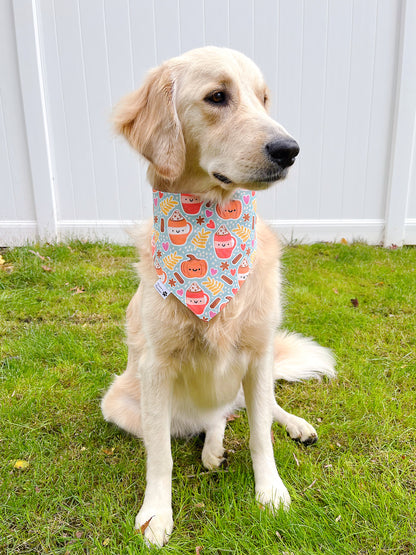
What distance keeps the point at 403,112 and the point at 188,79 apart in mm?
3308

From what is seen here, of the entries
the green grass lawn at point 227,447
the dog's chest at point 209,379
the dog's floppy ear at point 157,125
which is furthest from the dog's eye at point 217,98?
the green grass lawn at point 227,447

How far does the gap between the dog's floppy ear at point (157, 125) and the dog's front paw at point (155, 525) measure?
1123 mm

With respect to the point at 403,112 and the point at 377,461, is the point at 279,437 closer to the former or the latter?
the point at 377,461

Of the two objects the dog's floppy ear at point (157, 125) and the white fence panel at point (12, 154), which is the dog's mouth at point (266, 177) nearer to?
the dog's floppy ear at point (157, 125)

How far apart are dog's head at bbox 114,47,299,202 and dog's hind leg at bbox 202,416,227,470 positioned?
0.95 metres

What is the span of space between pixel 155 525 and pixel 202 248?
0.93 metres

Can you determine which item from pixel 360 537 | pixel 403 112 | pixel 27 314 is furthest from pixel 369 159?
pixel 360 537

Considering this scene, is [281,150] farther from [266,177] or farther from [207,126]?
[207,126]

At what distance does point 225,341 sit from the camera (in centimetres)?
147

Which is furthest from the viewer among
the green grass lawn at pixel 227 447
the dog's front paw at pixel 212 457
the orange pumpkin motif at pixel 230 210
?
the dog's front paw at pixel 212 457

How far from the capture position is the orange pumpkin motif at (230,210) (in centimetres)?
148

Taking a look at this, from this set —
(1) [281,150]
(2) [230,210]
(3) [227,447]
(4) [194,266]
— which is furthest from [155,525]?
(1) [281,150]

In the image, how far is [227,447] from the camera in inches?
72.4

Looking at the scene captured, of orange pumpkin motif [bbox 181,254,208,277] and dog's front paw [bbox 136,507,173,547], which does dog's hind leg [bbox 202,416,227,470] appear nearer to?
dog's front paw [bbox 136,507,173,547]
